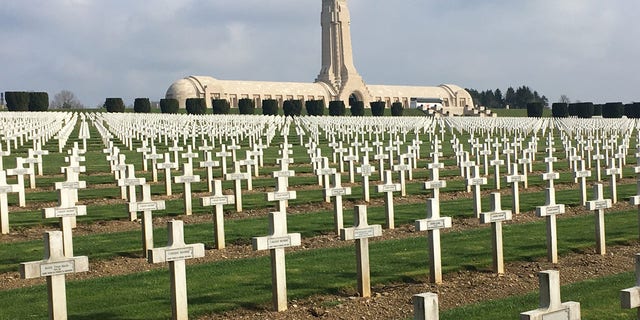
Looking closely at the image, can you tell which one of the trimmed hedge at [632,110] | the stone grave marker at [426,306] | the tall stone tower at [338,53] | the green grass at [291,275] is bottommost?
the green grass at [291,275]

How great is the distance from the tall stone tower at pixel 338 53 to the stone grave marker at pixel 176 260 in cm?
8357

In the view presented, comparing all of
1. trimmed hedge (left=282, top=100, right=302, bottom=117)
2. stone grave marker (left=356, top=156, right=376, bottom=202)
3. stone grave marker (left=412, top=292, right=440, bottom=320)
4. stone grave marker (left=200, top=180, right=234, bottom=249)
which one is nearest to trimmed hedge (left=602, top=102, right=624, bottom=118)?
trimmed hedge (left=282, top=100, right=302, bottom=117)

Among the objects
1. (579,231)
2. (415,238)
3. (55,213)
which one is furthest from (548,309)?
(579,231)

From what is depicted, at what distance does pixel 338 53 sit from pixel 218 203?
83.7 metres

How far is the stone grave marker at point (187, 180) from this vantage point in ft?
39.7

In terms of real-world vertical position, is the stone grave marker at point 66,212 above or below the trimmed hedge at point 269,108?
below

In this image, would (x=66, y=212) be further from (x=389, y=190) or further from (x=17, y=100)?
(x=17, y=100)

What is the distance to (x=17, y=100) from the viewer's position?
5253 centimetres

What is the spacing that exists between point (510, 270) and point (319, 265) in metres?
2.05

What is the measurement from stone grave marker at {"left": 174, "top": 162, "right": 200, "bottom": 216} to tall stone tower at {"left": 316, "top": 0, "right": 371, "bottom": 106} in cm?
7712

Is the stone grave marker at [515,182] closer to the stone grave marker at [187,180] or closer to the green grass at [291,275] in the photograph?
the green grass at [291,275]

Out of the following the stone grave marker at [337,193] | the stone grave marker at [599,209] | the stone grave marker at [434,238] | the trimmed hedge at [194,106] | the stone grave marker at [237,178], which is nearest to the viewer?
the stone grave marker at [434,238]

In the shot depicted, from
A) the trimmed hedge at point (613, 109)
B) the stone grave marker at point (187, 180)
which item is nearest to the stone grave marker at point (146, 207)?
the stone grave marker at point (187, 180)

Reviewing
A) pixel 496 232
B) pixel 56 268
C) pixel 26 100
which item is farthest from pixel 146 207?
→ pixel 26 100
